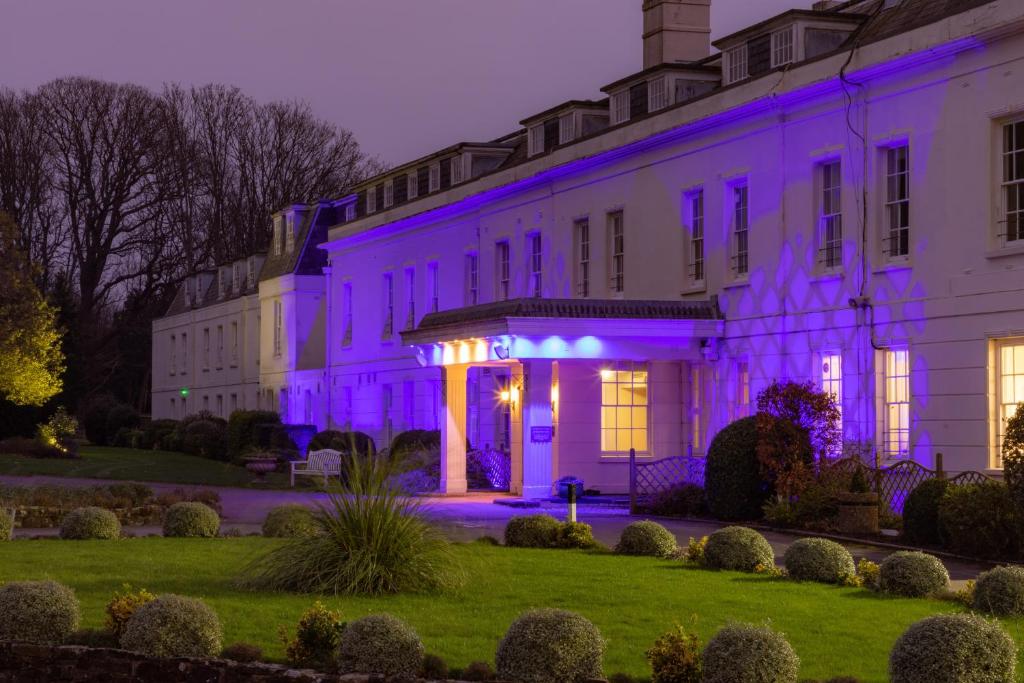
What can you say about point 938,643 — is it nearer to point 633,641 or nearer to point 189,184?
point 633,641

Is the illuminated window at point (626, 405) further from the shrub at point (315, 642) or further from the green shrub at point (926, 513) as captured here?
the shrub at point (315, 642)

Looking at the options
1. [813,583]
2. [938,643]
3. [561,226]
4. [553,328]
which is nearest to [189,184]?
[561,226]

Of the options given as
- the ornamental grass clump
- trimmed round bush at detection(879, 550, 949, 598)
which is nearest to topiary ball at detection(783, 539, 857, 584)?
trimmed round bush at detection(879, 550, 949, 598)

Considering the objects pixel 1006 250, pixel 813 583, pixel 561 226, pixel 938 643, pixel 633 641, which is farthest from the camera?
pixel 561 226

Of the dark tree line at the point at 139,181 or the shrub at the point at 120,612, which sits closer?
the shrub at the point at 120,612

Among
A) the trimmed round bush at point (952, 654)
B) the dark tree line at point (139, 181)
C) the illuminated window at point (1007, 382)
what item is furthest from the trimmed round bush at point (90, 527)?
the dark tree line at point (139, 181)

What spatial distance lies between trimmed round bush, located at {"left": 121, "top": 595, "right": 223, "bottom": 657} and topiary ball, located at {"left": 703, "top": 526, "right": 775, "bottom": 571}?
723 centimetres

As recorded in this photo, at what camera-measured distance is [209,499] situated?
30.1 m

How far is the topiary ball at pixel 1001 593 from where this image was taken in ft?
50.3

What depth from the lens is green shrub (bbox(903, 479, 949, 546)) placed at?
73.6 feet

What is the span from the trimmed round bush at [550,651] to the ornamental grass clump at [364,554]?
4475 millimetres

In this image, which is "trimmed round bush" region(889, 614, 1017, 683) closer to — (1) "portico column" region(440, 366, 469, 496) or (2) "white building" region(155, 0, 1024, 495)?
(2) "white building" region(155, 0, 1024, 495)

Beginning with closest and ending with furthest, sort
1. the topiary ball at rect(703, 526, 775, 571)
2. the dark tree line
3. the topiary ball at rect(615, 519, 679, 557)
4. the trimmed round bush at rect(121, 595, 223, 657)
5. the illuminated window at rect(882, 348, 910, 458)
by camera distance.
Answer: the trimmed round bush at rect(121, 595, 223, 657) < the topiary ball at rect(703, 526, 775, 571) < the topiary ball at rect(615, 519, 679, 557) < the illuminated window at rect(882, 348, 910, 458) < the dark tree line

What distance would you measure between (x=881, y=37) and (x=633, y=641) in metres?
15.9
